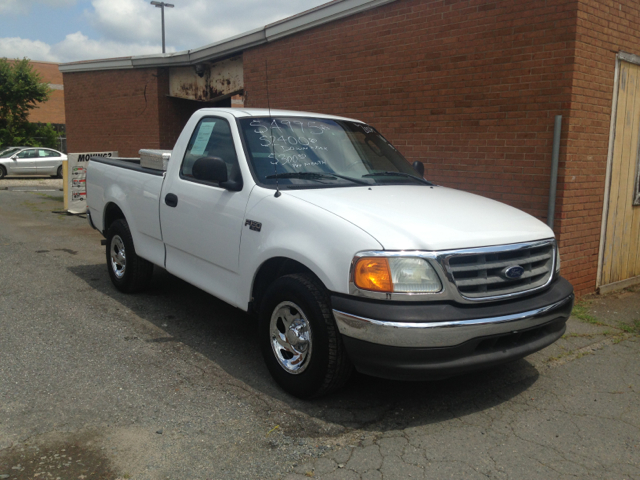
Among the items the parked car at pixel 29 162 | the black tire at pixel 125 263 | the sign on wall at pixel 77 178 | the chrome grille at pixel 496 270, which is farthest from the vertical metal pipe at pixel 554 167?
the parked car at pixel 29 162

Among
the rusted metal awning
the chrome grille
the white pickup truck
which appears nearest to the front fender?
the white pickup truck

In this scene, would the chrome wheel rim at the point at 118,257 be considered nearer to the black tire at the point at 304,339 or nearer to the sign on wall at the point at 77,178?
the black tire at the point at 304,339

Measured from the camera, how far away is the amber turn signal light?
3.39 metres

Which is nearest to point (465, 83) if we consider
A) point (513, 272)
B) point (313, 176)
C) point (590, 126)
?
point (590, 126)

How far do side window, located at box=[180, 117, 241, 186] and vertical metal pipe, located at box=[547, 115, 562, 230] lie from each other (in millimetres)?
3467

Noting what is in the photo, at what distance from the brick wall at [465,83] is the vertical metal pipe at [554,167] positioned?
0.07 metres

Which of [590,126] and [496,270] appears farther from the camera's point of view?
[590,126]

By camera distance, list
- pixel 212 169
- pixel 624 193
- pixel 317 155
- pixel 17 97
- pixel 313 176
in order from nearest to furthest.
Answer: pixel 212 169
pixel 313 176
pixel 317 155
pixel 624 193
pixel 17 97

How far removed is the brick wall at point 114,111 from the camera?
Result: 48.0 ft

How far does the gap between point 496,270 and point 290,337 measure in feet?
4.59

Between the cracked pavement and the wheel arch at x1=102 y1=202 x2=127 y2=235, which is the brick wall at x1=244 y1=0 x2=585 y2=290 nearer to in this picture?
the cracked pavement

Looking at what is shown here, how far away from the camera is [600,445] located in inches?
137

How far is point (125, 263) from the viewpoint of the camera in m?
6.32

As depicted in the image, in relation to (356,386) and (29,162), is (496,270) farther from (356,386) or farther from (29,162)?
(29,162)
